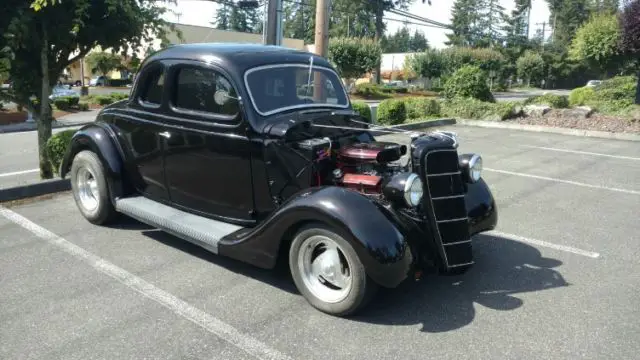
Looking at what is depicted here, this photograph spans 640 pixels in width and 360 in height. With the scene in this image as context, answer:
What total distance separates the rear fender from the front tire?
0.29 feet

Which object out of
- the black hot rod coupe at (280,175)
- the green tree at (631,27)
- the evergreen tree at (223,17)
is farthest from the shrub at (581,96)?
the evergreen tree at (223,17)

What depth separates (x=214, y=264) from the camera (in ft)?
14.4

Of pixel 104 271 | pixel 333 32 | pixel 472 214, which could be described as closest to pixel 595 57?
pixel 472 214

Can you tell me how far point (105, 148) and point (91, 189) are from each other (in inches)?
26.7

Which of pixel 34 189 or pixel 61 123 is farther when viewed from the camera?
pixel 61 123

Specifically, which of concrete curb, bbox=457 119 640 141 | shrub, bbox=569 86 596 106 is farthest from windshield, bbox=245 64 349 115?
shrub, bbox=569 86 596 106

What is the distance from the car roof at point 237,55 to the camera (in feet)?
14.3

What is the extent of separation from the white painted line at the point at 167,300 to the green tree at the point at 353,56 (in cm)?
3358

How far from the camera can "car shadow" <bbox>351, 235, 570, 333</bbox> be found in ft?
11.4

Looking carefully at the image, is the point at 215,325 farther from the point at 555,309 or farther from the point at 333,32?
the point at 333,32

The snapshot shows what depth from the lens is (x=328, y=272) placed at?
3586mm

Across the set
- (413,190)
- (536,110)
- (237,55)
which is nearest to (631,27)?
(536,110)

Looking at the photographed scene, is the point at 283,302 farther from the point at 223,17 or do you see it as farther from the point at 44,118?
the point at 223,17

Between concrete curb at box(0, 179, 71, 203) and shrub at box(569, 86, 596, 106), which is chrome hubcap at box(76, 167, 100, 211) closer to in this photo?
concrete curb at box(0, 179, 71, 203)
